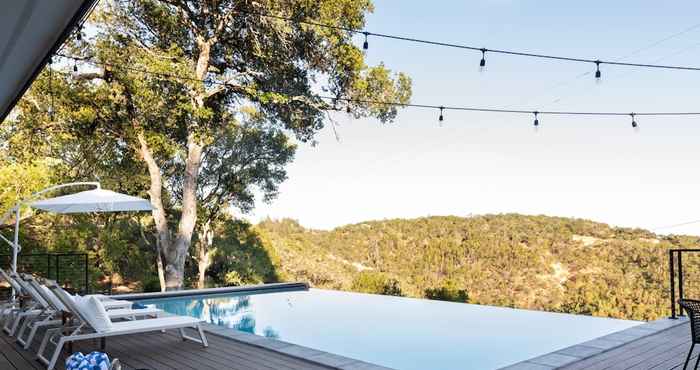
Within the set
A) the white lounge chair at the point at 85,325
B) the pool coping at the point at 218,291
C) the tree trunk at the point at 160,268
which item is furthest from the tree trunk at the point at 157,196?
the white lounge chair at the point at 85,325

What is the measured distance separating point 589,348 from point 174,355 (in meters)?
3.79

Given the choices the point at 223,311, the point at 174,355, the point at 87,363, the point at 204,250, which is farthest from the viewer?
the point at 204,250

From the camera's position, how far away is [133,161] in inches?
535

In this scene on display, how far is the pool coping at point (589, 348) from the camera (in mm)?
4391

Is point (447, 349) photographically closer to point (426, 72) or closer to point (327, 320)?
point (327, 320)

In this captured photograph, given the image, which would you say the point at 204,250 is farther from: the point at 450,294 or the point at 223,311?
the point at 450,294

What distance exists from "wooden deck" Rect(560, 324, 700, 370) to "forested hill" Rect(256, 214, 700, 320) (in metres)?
9.82

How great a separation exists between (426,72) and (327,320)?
13817 mm

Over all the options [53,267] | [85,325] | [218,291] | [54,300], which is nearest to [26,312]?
[54,300]

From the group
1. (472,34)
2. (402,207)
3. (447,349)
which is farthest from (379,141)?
(447,349)

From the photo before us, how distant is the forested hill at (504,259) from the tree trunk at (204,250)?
2.01m

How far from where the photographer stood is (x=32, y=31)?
11.8ft

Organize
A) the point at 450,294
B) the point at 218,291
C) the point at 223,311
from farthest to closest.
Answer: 1. the point at 450,294
2. the point at 218,291
3. the point at 223,311

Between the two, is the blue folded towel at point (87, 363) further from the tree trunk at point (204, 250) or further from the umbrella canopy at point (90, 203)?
the tree trunk at point (204, 250)
